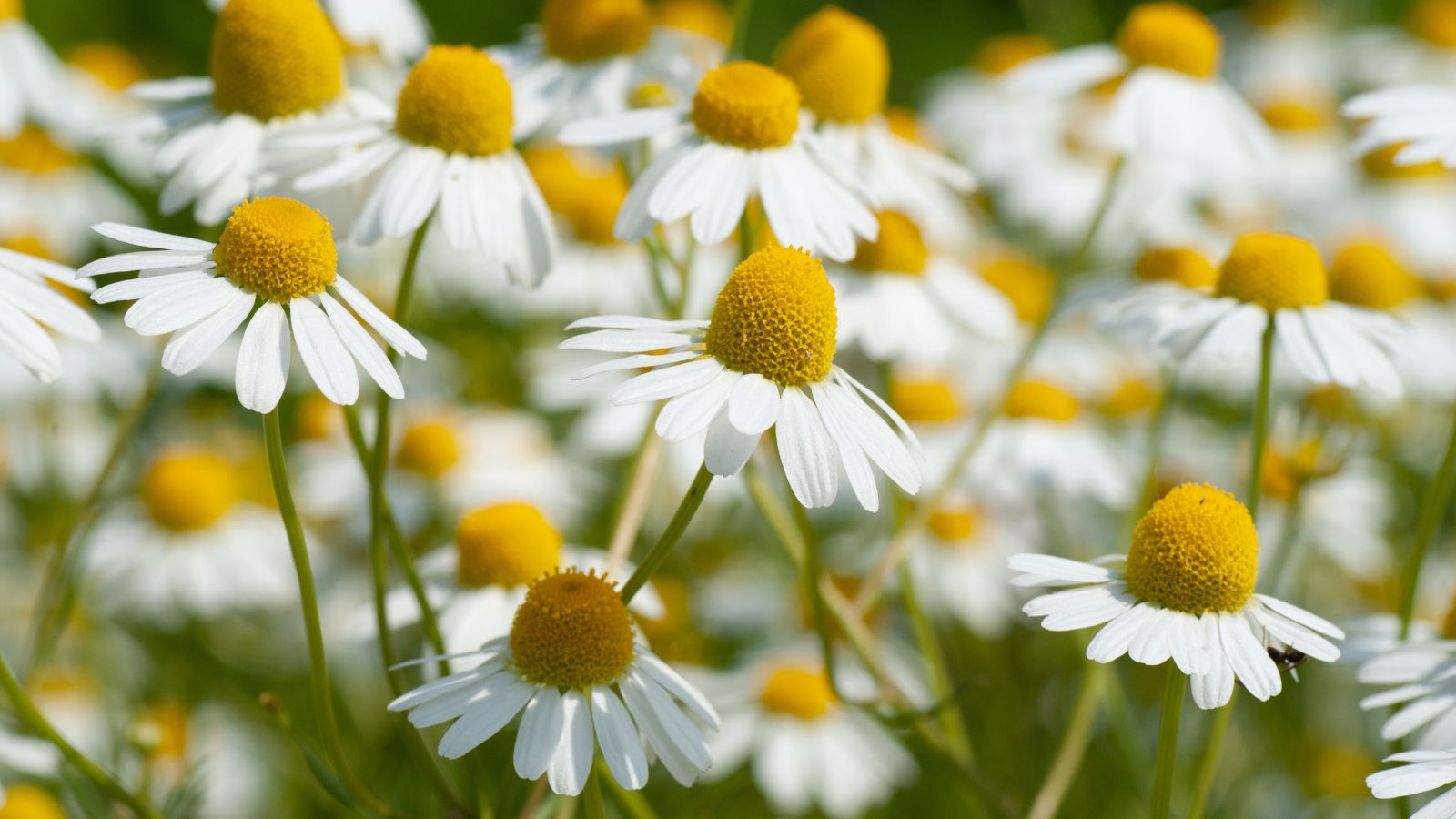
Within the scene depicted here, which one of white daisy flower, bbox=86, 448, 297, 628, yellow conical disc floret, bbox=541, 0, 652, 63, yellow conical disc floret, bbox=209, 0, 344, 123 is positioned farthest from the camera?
white daisy flower, bbox=86, 448, 297, 628

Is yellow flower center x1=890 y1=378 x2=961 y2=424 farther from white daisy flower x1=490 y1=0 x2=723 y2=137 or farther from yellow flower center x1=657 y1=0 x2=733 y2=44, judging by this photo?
yellow flower center x1=657 y1=0 x2=733 y2=44

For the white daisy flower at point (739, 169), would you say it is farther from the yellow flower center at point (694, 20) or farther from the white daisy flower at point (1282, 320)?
the yellow flower center at point (694, 20)

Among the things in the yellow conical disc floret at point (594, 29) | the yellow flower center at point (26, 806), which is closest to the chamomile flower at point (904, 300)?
the yellow conical disc floret at point (594, 29)

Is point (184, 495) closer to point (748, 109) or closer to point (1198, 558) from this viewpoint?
point (748, 109)

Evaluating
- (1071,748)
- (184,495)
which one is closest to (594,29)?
(1071,748)

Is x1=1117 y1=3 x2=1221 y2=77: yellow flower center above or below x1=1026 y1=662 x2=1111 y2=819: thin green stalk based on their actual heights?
above

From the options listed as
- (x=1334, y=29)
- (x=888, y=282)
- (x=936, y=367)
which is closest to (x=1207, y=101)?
(x=888, y=282)

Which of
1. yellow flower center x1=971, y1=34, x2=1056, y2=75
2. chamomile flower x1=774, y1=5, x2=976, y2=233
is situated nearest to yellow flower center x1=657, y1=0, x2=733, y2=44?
yellow flower center x1=971, y1=34, x2=1056, y2=75
